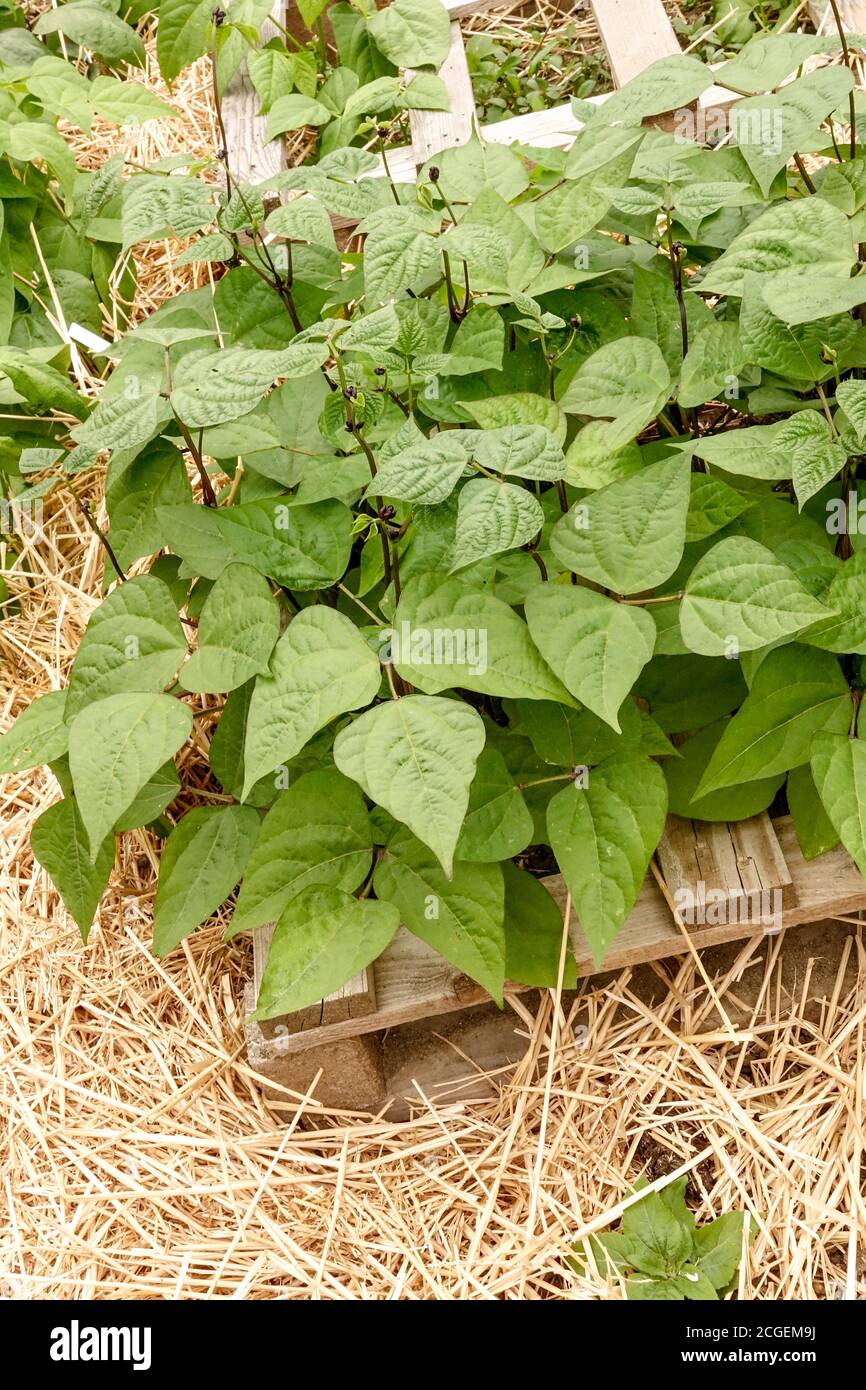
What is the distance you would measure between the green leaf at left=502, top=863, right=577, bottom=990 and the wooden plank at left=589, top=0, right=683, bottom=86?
141 cm

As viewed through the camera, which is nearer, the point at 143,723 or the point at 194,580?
the point at 143,723

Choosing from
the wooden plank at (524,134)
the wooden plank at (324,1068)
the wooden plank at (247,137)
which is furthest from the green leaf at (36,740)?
the wooden plank at (524,134)

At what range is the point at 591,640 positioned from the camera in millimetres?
1092

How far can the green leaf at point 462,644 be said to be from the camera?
1.09 metres

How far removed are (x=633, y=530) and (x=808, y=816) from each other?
0.42 metres

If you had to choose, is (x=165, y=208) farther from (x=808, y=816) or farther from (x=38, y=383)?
(x=808, y=816)

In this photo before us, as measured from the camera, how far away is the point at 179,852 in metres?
1.40

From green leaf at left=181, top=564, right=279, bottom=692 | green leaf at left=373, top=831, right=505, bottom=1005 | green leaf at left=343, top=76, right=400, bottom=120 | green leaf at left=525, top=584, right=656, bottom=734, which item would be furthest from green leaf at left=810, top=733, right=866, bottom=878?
green leaf at left=343, top=76, right=400, bottom=120

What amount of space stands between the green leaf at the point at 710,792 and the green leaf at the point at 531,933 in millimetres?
183

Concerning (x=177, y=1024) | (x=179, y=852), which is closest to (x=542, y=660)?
(x=179, y=852)

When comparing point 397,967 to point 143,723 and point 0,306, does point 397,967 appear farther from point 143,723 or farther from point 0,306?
point 0,306

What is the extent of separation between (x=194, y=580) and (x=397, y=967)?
0.56 meters

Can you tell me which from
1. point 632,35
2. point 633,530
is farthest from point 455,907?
point 632,35

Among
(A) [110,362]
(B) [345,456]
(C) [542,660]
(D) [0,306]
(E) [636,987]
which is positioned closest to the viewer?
(C) [542,660]
